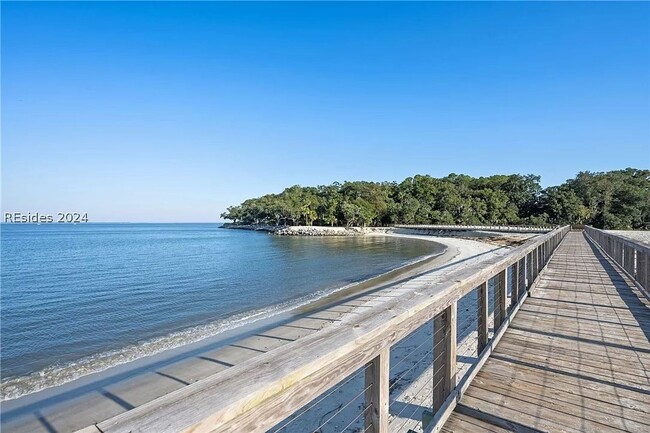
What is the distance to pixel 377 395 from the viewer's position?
145 centimetres

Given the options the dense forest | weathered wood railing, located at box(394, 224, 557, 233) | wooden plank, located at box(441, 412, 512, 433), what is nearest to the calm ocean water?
wooden plank, located at box(441, 412, 512, 433)

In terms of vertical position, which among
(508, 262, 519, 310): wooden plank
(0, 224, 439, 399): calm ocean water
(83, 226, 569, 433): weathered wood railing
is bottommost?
(0, 224, 439, 399): calm ocean water

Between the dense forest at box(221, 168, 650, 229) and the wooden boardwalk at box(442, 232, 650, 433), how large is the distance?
53145 millimetres

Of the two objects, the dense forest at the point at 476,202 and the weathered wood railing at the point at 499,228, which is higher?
the dense forest at the point at 476,202

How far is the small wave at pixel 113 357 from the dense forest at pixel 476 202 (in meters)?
53.1

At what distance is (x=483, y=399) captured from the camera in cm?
248

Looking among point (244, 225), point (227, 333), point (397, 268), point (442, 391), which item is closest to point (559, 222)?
point (397, 268)

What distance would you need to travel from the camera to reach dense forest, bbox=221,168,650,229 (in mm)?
51312

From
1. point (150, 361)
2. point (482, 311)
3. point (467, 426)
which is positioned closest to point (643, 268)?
point (482, 311)

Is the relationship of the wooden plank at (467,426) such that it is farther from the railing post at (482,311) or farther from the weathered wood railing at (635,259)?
the weathered wood railing at (635,259)

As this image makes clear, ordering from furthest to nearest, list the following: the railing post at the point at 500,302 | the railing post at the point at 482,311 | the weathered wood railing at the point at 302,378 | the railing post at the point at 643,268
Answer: the railing post at the point at 643,268
the railing post at the point at 500,302
the railing post at the point at 482,311
the weathered wood railing at the point at 302,378

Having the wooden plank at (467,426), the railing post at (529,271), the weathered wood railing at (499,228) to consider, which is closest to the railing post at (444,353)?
the wooden plank at (467,426)

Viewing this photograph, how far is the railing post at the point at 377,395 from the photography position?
1.45 m

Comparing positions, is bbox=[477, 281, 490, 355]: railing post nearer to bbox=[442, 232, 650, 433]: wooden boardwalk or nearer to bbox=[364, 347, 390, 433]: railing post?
bbox=[442, 232, 650, 433]: wooden boardwalk
